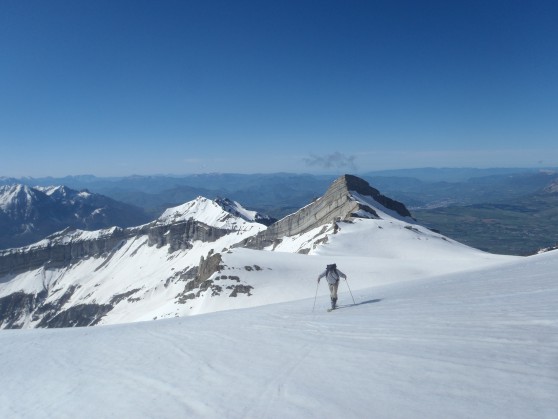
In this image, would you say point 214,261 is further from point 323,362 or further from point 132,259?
point 132,259

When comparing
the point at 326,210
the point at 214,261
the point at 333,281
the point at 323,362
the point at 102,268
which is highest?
the point at 323,362

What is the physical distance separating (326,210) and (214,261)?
37628 millimetres

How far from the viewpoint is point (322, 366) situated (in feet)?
25.8

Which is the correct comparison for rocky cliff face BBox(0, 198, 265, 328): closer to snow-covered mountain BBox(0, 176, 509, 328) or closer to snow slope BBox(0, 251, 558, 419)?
snow-covered mountain BBox(0, 176, 509, 328)

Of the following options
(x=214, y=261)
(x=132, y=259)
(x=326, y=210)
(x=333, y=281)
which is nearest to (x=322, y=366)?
(x=333, y=281)

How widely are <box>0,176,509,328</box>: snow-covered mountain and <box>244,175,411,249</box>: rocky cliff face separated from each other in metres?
0.32

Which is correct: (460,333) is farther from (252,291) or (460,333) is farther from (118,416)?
(252,291)

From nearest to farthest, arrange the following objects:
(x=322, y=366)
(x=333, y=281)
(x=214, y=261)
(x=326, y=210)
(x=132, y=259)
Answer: (x=322, y=366), (x=333, y=281), (x=214, y=261), (x=326, y=210), (x=132, y=259)

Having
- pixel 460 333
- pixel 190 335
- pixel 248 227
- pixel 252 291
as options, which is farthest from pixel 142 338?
pixel 248 227

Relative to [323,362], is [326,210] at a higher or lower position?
lower

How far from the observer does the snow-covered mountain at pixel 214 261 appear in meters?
44.0

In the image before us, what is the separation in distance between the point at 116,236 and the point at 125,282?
4763cm

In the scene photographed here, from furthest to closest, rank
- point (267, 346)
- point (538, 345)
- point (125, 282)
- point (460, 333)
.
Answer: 1. point (125, 282)
2. point (267, 346)
3. point (460, 333)
4. point (538, 345)

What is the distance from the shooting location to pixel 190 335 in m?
12.5
